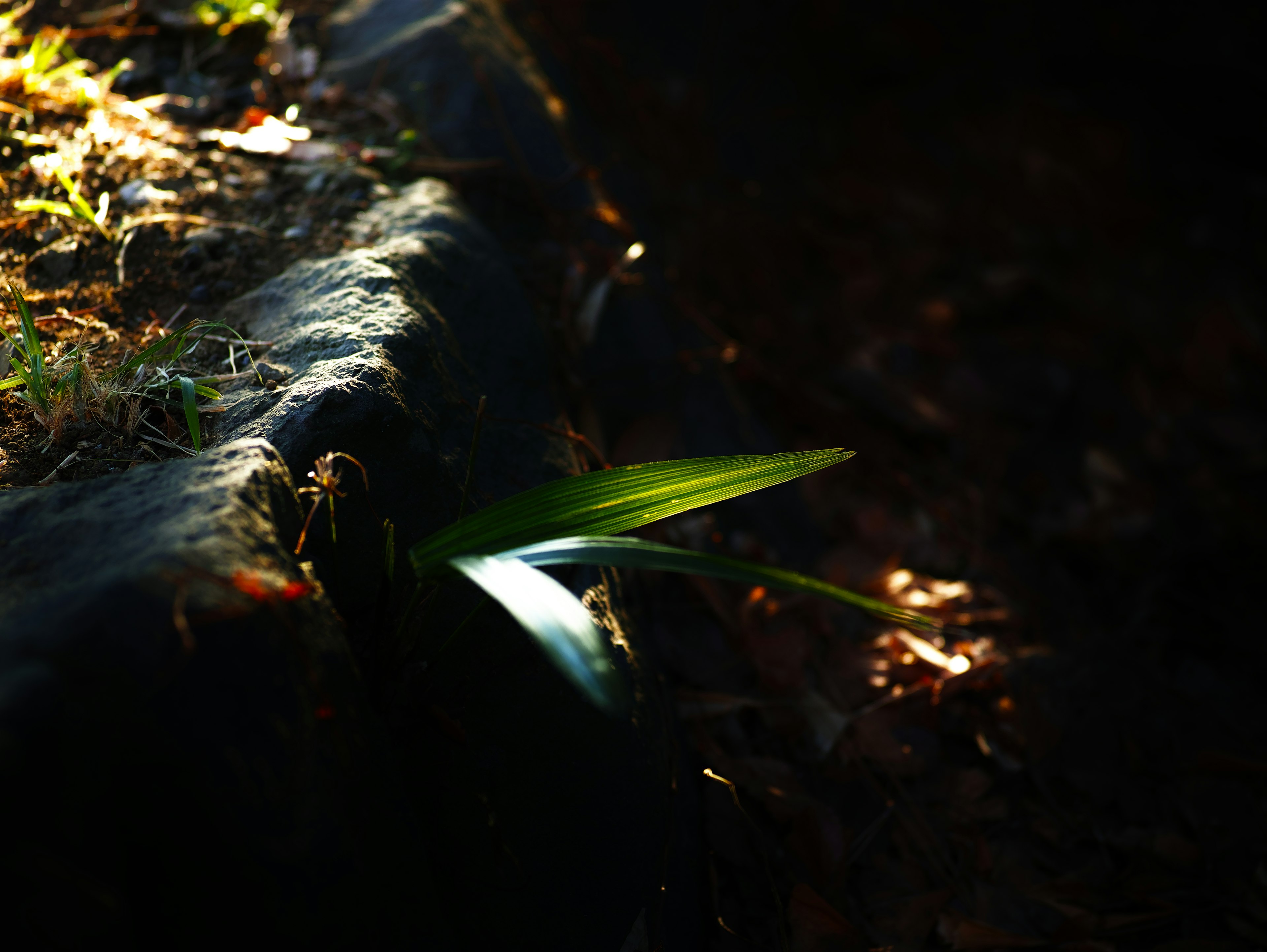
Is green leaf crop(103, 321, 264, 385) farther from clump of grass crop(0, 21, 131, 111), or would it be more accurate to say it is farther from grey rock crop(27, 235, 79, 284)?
clump of grass crop(0, 21, 131, 111)

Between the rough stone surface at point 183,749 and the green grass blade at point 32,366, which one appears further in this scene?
the green grass blade at point 32,366

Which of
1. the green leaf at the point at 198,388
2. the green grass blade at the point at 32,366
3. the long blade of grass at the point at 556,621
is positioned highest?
the green grass blade at the point at 32,366

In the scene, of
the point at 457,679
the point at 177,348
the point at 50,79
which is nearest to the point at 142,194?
the point at 50,79

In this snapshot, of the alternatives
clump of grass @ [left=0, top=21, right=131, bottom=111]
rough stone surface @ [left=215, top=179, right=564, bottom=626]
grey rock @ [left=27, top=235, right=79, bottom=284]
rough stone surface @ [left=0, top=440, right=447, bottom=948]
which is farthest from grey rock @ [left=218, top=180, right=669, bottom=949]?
clump of grass @ [left=0, top=21, right=131, bottom=111]

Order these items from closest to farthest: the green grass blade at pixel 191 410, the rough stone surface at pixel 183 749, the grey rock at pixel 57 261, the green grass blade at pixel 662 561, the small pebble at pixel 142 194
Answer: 1. the rough stone surface at pixel 183 749
2. the green grass blade at pixel 662 561
3. the green grass blade at pixel 191 410
4. the grey rock at pixel 57 261
5. the small pebble at pixel 142 194

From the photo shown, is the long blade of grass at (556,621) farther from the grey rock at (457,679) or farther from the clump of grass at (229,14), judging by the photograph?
the clump of grass at (229,14)

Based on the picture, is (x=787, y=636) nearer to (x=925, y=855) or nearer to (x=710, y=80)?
(x=925, y=855)

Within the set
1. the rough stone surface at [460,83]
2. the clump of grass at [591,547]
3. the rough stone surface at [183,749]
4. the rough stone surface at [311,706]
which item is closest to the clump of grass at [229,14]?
the rough stone surface at [460,83]
